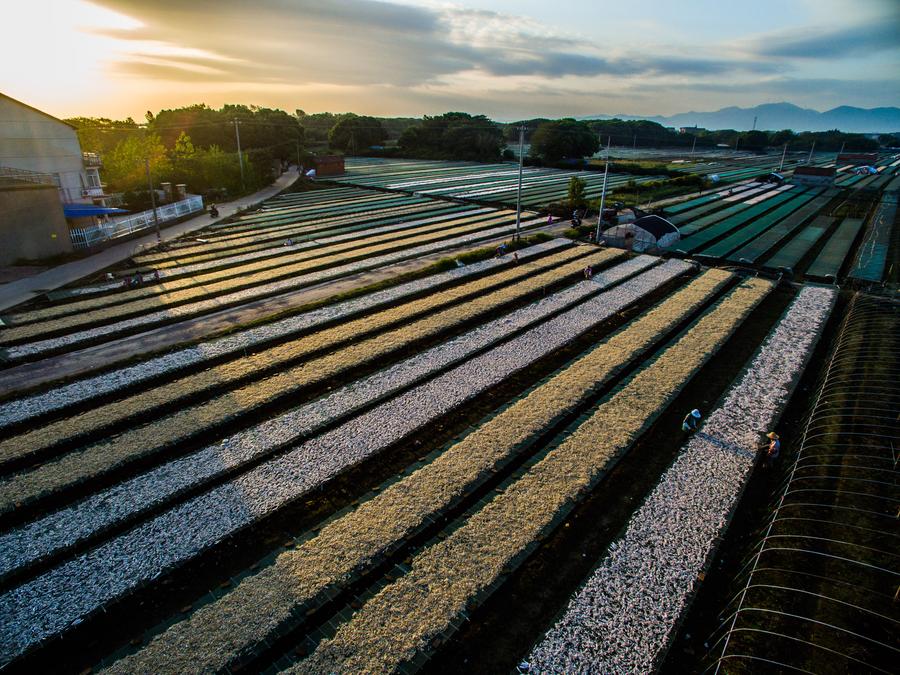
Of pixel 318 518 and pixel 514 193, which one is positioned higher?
pixel 514 193

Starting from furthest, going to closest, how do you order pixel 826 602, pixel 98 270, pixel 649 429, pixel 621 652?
pixel 98 270, pixel 649 429, pixel 826 602, pixel 621 652

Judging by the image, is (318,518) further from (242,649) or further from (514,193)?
(514,193)

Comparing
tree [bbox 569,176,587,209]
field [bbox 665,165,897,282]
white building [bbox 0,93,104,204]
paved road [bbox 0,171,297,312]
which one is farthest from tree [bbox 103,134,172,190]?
field [bbox 665,165,897,282]

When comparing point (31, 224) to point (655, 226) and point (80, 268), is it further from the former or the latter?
point (655, 226)

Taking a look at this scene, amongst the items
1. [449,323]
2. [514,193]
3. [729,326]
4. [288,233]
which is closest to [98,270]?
[288,233]

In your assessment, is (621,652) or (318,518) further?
(318,518)

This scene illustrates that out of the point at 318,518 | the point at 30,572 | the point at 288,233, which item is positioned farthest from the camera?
the point at 288,233

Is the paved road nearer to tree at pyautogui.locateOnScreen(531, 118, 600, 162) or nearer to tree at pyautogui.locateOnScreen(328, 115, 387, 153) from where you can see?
tree at pyautogui.locateOnScreen(531, 118, 600, 162)

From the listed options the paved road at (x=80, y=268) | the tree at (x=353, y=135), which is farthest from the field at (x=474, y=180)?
the paved road at (x=80, y=268)

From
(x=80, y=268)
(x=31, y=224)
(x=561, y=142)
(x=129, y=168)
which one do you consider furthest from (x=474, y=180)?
(x=31, y=224)
